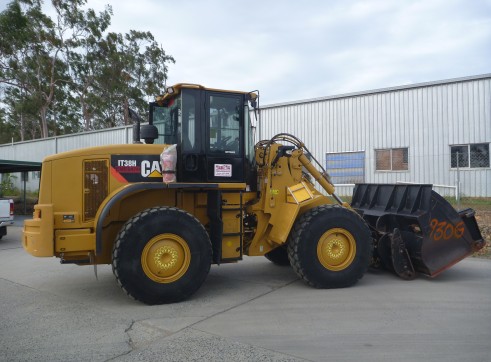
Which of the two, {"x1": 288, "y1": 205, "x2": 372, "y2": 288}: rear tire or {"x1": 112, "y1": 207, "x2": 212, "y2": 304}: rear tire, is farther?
{"x1": 288, "y1": 205, "x2": 372, "y2": 288}: rear tire

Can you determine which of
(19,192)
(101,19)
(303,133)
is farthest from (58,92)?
(303,133)

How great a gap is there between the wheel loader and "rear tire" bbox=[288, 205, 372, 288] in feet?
0.05

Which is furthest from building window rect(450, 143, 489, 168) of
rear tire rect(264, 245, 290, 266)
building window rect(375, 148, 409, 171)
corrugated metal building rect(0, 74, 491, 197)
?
rear tire rect(264, 245, 290, 266)

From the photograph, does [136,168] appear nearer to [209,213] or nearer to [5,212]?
[209,213]

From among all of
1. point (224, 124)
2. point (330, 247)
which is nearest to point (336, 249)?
point (330, 247)

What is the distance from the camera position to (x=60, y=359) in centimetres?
378

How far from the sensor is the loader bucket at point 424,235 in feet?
20.5

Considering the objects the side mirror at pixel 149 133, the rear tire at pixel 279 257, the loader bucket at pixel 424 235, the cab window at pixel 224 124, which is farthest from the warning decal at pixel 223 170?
the loader bucket at pixel 424 235

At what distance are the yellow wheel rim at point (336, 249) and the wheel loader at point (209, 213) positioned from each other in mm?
16

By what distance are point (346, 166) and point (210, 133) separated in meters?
12.6

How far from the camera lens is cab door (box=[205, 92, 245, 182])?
5.88m

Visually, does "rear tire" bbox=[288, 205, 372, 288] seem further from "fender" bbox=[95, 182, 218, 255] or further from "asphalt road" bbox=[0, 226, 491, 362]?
"fender" bbox=[95, 182, 218, 255]

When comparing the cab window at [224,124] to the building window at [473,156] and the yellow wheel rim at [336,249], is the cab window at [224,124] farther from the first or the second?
the building window at [473,156]

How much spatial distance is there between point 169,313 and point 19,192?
1150 inches
